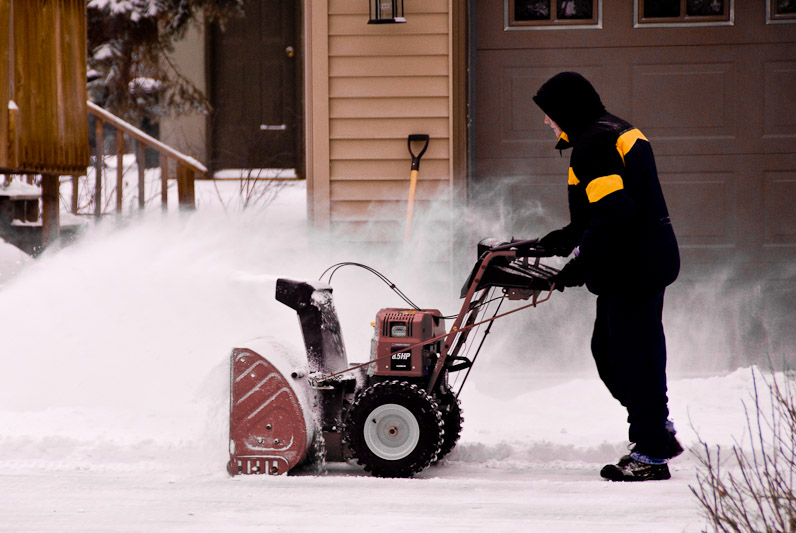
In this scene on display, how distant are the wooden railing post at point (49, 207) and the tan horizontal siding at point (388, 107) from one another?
2.81 metres

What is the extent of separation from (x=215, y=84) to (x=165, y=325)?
8956 mm

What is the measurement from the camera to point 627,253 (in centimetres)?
439

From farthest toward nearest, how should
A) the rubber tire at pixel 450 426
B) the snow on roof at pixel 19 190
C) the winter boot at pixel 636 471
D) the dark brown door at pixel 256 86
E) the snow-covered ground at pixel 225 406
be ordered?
1. the dark brown door at pixel 256 86
2. the snow on roof at pixel 19 190
3. the rubber tire at pixel 450 426
4. the winter boot at pixel 636 471
5. the snow-covered ground at pixel 225 406

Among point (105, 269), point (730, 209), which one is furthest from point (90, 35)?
point (730, 209)

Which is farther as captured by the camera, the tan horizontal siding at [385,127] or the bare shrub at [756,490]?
the tan horizontal siding at [385,127]

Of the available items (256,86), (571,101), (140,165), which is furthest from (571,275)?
(256,86)

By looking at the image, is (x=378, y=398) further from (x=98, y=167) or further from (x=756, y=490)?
(x=98, y=167)

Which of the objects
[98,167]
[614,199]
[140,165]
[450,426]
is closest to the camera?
[614,199]

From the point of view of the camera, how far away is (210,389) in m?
5.09

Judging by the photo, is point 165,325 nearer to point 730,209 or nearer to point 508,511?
point 508,511

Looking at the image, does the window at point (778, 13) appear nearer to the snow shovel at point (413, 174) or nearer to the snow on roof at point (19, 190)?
the snow shovel at point (413, 174)

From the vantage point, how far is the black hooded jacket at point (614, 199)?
14.1ft

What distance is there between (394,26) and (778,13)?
3.13m

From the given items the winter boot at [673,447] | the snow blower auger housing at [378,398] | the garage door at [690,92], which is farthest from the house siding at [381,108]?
the winter boot at [673,447]
